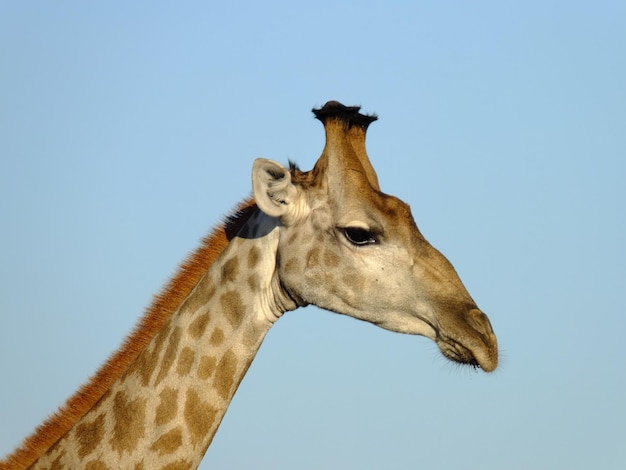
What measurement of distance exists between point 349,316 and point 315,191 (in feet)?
4.56

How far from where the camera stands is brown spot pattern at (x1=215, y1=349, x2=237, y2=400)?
10.3 m

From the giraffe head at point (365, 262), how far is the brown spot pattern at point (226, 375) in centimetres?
91

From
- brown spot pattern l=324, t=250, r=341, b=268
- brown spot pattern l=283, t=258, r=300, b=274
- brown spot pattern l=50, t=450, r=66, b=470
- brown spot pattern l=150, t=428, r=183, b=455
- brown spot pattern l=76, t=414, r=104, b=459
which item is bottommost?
brown spot pattern l=50, t=450, r=66, b=470

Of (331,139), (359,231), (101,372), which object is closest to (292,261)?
(359,231)

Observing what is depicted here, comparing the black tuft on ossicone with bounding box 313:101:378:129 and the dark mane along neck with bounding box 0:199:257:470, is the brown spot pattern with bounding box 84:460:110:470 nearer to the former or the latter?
the dark mane along neck with bounding box 0:199:257:470

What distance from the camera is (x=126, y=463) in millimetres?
10047

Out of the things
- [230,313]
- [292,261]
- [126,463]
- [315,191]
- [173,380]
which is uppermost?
[315,191]

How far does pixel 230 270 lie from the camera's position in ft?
35.7

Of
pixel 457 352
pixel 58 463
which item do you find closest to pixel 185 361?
pixel 58 463

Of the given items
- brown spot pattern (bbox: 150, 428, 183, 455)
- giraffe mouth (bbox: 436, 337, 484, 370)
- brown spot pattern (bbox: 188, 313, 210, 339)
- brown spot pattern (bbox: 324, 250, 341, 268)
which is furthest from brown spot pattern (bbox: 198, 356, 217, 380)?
giraffe mouth (bbox: 436, 337, 484, 370)

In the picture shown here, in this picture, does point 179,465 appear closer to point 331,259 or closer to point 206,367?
point 206,367

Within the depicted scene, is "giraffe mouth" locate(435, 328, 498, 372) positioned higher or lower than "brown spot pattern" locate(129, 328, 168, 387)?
higher

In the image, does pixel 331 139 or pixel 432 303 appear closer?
pixel 432 303

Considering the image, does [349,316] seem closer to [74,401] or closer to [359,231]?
[359,231]
